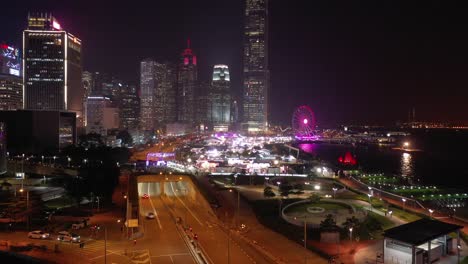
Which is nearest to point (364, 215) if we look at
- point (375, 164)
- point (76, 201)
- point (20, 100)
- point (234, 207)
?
point (234, 207)

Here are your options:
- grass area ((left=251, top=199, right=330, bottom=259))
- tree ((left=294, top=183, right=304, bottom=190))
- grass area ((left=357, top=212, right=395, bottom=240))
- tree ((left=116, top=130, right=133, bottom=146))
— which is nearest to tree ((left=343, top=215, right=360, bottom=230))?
grass area ((left=357, top=212, right=395, bottom=240))

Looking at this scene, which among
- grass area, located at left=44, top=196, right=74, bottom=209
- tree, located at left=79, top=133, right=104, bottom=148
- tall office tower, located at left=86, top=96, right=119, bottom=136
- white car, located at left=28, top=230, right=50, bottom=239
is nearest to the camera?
white car, located at left=28, top=230, right=50, bottom=239

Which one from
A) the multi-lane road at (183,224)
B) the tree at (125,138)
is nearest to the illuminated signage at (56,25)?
the tree at (125,138)

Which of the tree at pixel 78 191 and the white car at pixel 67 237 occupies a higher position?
the tree at pixel 78 191

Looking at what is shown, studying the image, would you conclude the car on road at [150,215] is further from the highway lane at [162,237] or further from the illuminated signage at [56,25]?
the illuminated signage at [56,25]

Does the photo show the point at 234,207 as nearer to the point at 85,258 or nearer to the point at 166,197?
the point at 166,197

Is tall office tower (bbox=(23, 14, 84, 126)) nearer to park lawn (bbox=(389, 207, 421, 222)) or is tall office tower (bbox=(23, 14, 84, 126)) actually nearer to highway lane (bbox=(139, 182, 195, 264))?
highway lane (bbox=(139, 182, 195, 264))
